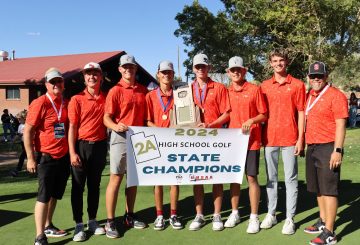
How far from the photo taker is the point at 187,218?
577 centimetres

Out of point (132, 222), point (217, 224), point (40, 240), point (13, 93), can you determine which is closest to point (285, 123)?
point (217, 224)

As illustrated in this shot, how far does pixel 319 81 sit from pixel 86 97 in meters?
2.82

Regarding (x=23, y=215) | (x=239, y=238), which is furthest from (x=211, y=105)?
(x=23, y=215)

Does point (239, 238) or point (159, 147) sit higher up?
point (159, 147)

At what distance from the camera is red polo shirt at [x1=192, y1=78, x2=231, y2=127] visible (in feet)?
16.8

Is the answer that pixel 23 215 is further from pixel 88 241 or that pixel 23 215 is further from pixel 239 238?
pixel 239 238

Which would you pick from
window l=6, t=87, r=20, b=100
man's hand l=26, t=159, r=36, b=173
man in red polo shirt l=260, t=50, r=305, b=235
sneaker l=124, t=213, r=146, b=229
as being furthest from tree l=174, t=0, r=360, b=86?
man's hand l=26, t=159, r=36, b=173

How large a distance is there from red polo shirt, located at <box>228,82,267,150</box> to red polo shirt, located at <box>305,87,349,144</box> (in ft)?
2.01

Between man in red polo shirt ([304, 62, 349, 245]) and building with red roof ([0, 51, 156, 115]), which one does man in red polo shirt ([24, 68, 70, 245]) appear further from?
building with red roof ([0, 51, 156, 115])

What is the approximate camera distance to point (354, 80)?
7975 centimetres

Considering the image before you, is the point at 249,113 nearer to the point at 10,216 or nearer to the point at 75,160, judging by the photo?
the point at 75,160

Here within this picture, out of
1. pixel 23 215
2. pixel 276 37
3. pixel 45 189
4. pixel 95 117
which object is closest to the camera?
pixel 45 189

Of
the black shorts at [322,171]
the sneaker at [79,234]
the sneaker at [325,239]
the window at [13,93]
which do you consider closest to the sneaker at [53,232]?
the sneaker at [79,234]


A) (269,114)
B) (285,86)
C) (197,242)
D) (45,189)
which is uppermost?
(285,86)
